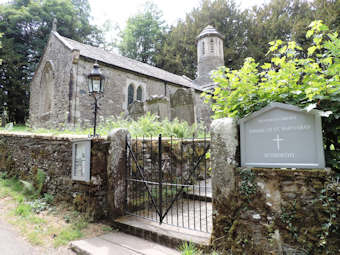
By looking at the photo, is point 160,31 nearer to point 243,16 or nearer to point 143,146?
point 243,16

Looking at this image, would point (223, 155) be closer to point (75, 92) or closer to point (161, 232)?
point (161, 232)

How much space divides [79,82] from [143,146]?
9.05 m

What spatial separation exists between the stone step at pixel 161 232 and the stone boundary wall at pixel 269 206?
31cm

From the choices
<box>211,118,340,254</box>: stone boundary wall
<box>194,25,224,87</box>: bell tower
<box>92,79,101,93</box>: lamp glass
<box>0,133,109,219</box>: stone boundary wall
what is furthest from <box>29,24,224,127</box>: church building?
<box>211,118,340,254</box>: stone boundary wall

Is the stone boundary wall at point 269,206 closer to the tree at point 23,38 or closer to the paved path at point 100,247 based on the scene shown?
the paved path at point 100,247

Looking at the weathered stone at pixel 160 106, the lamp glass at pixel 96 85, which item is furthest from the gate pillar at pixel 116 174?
the weathered stone at pixel 160 106

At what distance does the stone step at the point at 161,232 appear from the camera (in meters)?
3.03

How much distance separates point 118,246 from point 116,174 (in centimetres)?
133

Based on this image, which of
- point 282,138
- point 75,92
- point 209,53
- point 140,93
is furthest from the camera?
point 209,53

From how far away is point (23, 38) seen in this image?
2206 cm

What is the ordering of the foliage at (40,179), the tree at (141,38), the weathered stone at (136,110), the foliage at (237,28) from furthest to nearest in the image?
the tree at (141,38) → the foliage at (237,28) → the weathered stone at (136,110) → the foliage at (40,179)

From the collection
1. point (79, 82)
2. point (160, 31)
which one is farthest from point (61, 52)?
point (160, 31)

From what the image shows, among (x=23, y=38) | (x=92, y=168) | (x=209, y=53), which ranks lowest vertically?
(x=92, y=168)

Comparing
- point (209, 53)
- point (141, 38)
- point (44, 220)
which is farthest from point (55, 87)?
point (141, 38)
